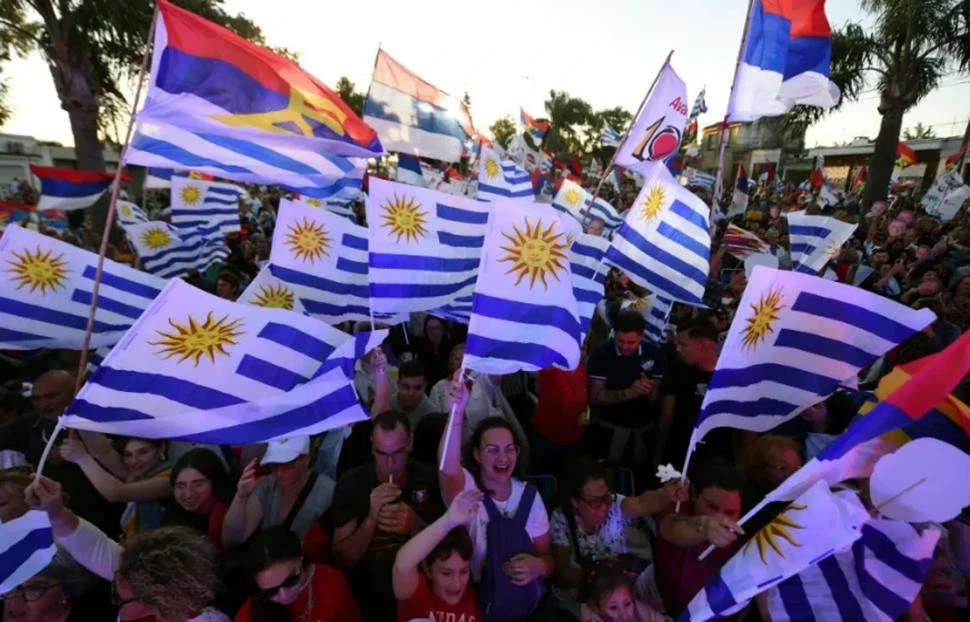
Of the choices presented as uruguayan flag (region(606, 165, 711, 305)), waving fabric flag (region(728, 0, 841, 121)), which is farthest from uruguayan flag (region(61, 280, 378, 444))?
waving fabric flag (region(728, 0, 841, 121))

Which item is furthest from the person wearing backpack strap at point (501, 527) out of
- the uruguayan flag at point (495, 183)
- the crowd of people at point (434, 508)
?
the uruguayan flag at point (495, 183)

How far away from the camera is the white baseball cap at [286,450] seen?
2.94 meters

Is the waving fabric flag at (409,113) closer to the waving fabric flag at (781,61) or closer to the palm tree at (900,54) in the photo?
the waving fabric flag at (781,61)

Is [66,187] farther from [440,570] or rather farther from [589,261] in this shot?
[440,570]

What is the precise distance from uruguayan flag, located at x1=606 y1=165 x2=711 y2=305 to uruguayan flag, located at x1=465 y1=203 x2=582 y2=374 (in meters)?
1.84

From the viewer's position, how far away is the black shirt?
4141 mm

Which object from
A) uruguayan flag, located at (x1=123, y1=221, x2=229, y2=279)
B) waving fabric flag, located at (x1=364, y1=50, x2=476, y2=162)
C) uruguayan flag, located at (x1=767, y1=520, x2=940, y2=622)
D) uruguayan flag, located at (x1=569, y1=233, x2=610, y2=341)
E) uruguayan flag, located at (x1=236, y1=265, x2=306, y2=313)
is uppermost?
waving fabric flag, located at (x1=364, y1=50, x2=476, y2=162)

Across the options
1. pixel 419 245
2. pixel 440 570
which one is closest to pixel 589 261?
pixel 419 245

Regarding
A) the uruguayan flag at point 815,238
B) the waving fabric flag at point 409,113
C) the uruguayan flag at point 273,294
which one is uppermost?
the waving fabric flag at point 409,113

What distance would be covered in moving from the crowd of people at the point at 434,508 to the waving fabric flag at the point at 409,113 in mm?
3233

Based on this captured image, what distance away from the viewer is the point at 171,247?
292 inches

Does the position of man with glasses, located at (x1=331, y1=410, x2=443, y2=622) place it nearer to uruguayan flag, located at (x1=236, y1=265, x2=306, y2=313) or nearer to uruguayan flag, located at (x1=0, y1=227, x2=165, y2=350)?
uruguayan flag, located at (x1=236, y1=265, x2=306, y2=313)

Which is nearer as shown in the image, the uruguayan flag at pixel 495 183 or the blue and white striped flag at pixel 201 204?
the blue and white striped flag at pixel 201 204

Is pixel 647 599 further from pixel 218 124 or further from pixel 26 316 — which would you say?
pixel 26 316
